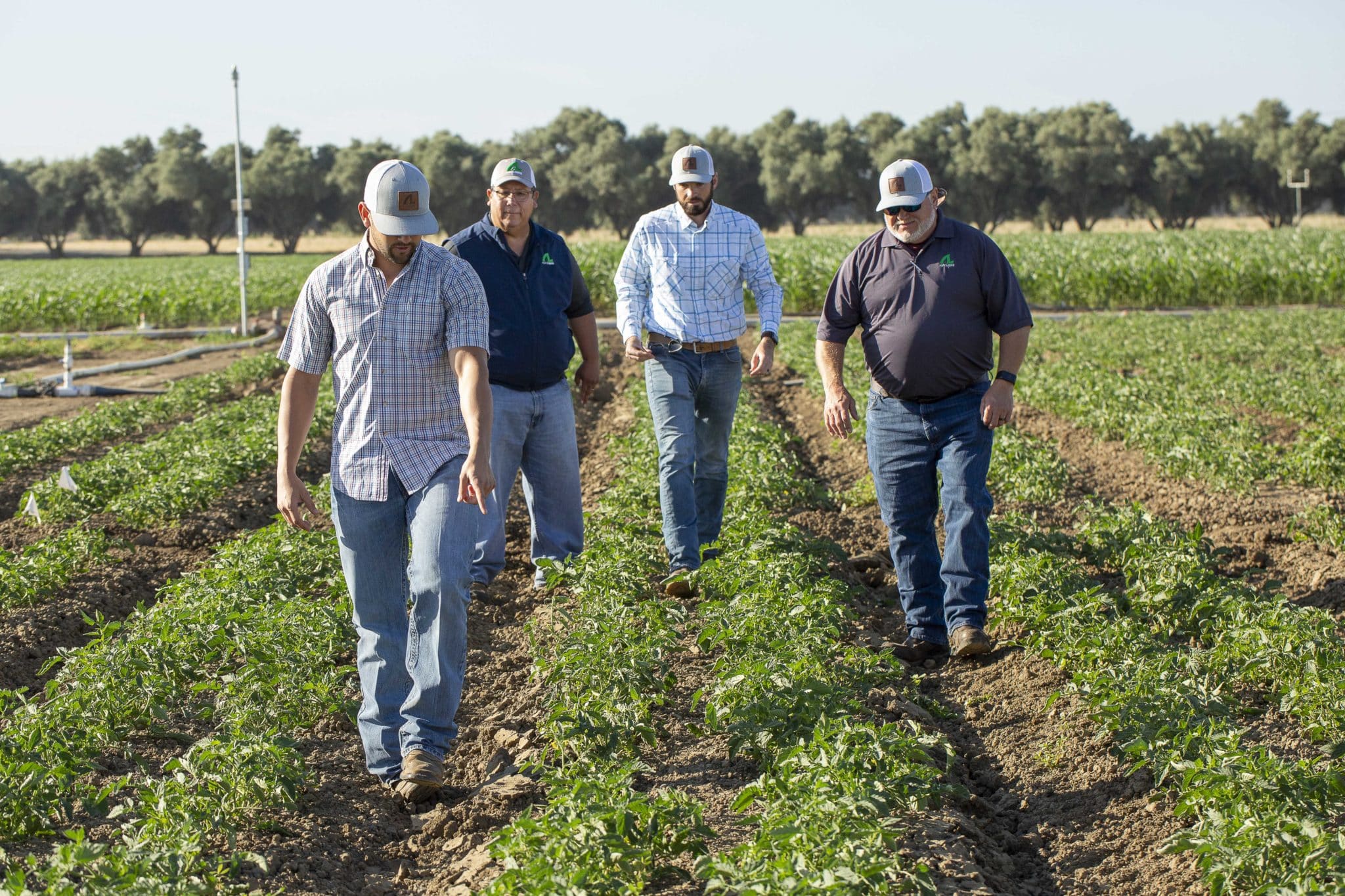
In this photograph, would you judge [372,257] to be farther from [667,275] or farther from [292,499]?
[667,275]

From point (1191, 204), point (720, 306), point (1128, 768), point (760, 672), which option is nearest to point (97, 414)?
point (720, 306)

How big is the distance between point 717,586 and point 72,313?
2427cm

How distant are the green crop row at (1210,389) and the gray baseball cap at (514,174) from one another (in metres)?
5.78

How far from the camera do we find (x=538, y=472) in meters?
6.58

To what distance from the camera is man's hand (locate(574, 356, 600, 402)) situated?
6.65 meters

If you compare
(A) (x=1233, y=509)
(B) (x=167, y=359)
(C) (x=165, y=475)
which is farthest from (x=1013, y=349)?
(B) (x=167, y=359)

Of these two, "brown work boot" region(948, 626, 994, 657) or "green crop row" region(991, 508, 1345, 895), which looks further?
"brown work boot" region(948, 626, 994, 657)

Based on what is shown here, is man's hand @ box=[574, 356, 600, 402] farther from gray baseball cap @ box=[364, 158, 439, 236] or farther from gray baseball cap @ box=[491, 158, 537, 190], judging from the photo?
gray baseball cap @ box=[364, 158, 439, 236]

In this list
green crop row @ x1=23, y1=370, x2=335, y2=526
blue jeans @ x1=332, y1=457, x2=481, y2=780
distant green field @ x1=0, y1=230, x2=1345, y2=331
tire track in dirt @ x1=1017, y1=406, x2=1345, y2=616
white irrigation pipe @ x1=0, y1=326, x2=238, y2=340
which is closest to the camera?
blue jeans @ x1=332, y1=457, x2=481, y2=780

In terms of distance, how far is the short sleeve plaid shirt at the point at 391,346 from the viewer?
13.9 feet

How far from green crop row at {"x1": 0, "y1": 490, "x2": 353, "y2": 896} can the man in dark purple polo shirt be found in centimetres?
267

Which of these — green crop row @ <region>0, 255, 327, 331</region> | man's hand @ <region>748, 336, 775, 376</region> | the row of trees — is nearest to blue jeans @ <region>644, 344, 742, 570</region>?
man's hand @ <region>748, 336, 775, 376</region>

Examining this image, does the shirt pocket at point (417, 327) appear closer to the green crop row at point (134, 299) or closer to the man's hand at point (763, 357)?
the man's hand at point (763, 357)

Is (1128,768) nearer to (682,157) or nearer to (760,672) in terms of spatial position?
(760,672)
